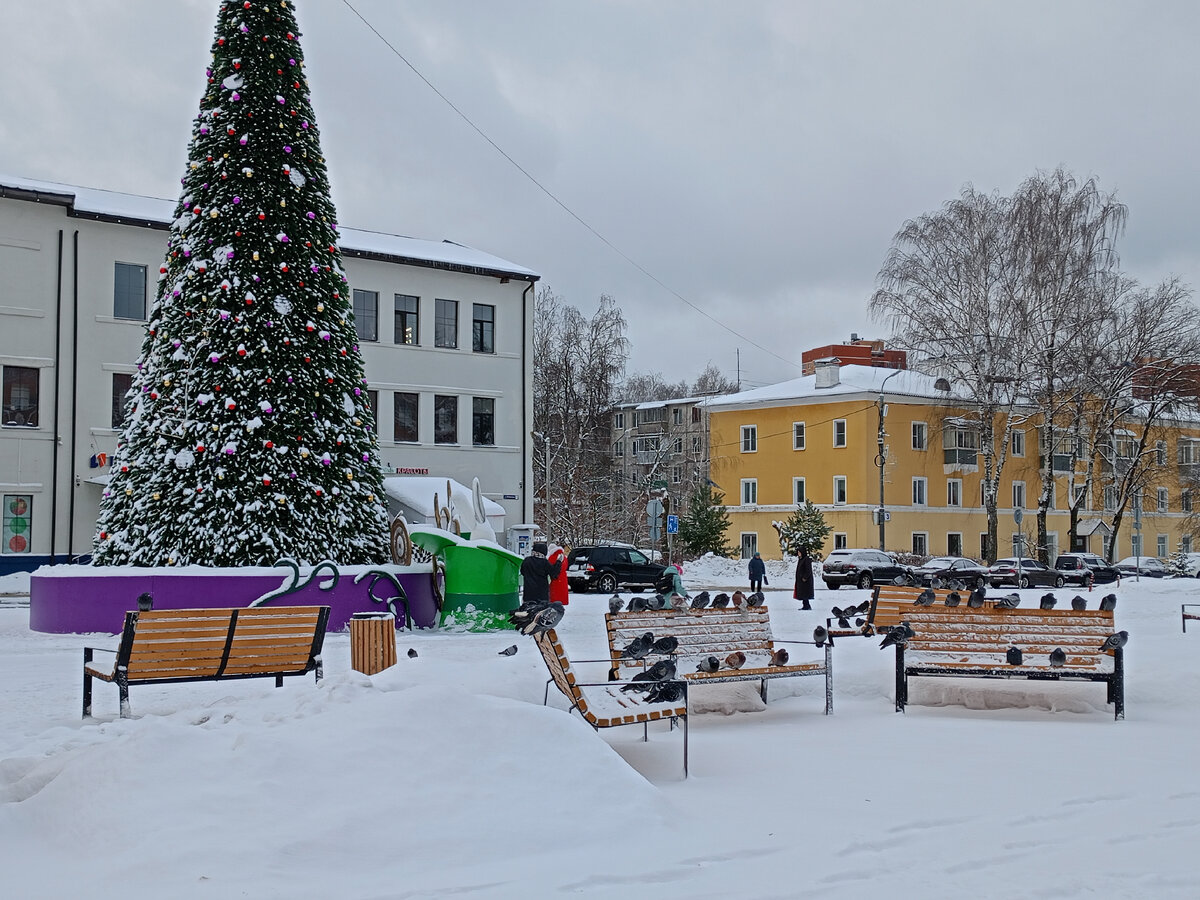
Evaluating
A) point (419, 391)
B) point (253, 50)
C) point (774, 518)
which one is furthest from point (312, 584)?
point (774, 518)

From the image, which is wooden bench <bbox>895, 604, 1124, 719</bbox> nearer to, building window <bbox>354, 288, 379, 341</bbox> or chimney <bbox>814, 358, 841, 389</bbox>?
building window <bbox>354, 288, 379, 341</bbox>

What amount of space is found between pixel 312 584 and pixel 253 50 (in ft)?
26.6

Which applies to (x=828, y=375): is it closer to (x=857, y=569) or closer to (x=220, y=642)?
(x=857, y=569)

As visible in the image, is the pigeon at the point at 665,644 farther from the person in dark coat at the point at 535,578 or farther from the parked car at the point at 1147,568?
the parked car at the point at 1147,568

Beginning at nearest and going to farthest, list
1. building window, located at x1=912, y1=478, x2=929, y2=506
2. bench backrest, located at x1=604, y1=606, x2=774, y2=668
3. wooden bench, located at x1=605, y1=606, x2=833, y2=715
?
wooden bench, located at x1=605, y1=606, x2=833, y2=715, bench backrest, located at x1=604, y1=606, x2=774, y2=668, building window, located at x1=912, y1=478, x2=929, y2=506

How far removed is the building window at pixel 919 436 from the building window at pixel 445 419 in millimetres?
26593

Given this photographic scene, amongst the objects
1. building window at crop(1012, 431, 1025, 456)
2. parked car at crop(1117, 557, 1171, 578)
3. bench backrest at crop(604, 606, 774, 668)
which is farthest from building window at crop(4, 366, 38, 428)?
building window at crop(1012, 431, 1025, 456)

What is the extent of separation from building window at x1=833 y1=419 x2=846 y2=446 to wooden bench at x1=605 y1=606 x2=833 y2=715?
4979 centimetres

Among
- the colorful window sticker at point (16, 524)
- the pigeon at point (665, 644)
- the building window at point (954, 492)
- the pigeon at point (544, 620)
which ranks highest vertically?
the building window at point (954, 492)

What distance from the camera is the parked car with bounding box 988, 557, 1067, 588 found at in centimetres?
3988

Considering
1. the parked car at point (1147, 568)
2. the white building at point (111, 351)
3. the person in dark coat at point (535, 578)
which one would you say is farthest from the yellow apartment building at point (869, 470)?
the person in dark coat at point (535, 578)

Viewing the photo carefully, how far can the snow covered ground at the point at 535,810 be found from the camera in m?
5.40

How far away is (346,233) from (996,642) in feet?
118

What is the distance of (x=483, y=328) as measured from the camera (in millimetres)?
42969
